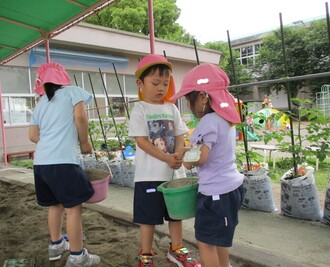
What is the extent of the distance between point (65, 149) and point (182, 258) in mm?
1026

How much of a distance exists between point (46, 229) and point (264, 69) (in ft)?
86.2

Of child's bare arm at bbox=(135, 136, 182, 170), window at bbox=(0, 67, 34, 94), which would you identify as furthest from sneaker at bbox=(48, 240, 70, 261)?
window at bbox=(0, 67, 34, 94)

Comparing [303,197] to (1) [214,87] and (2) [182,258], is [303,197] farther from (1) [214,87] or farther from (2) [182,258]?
(1) [214,87]

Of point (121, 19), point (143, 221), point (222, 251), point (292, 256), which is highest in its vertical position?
point (121, 19)

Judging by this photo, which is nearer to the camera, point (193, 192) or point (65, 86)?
point (193, 192)

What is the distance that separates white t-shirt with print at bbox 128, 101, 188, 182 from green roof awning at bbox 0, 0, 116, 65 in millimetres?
1923

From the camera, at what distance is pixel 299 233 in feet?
7.82

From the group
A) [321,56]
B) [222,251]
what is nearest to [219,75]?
[222,251]

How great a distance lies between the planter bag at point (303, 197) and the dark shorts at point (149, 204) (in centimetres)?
126

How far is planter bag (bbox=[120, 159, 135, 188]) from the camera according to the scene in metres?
4.39

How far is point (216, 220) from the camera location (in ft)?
5.13

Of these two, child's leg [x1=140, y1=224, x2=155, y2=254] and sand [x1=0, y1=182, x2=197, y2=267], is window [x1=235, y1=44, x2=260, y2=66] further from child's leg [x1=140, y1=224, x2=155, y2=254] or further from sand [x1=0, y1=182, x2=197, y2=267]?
child's leg [x1=140, y1=224, x2=155, y2=254]

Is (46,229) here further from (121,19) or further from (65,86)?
(121,19)

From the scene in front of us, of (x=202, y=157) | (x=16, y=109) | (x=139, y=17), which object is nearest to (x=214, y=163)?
(x=202, y=157)
